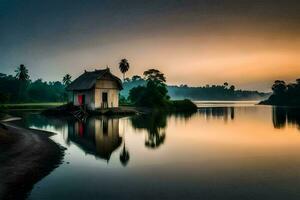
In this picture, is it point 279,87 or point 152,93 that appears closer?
point 152,93

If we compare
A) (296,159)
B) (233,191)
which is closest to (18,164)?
(233,191)

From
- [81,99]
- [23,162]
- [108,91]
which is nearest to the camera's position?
[23,162]

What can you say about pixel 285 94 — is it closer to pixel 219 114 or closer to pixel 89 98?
pixel 219 114

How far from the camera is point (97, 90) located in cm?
5738

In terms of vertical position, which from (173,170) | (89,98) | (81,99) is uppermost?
(89,98)

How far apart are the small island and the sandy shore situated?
14882cm

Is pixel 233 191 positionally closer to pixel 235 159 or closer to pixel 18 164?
pixel 235 159

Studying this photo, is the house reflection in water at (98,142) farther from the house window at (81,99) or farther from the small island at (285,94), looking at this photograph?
the small island at (285,94)

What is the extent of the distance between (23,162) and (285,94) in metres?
172

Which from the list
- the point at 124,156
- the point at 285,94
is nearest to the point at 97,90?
the point at 124,156

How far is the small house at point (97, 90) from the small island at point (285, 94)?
386 ft

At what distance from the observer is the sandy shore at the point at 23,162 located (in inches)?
497

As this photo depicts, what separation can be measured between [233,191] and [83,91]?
1957 inches

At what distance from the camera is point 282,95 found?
17150 centimetres
